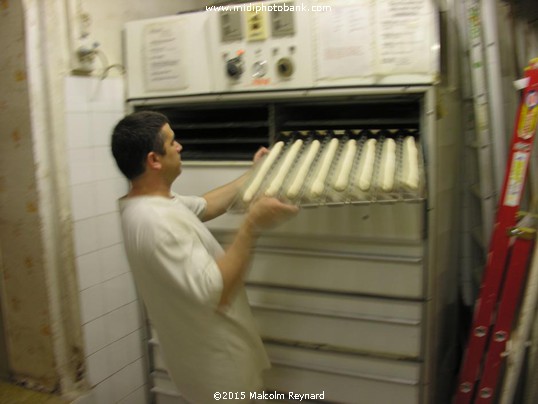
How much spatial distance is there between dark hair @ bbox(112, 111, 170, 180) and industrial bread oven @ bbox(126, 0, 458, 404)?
0.29m

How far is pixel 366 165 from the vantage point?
3.99 feet

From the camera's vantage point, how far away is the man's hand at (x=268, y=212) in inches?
44.3

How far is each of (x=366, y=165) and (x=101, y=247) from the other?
1041 mm

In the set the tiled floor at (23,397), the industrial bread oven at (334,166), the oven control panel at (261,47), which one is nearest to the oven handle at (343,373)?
the industrial bread oven at (334,166)

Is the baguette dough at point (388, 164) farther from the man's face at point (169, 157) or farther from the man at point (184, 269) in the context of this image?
the man's face at point (169, 157)

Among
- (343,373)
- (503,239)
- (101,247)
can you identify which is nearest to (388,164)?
(503,239)

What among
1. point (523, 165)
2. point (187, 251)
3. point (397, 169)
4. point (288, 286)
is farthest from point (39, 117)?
point (523, 165)

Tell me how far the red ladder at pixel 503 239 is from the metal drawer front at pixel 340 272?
0.27 m

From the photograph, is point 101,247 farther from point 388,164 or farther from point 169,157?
point 388,164

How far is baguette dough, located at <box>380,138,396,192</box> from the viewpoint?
1128mm

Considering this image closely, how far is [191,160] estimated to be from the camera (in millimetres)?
1666

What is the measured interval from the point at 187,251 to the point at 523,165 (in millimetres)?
1029

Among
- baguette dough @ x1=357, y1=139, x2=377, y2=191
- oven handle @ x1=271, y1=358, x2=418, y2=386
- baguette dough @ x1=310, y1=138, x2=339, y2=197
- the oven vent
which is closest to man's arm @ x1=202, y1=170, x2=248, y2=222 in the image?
the oven vent

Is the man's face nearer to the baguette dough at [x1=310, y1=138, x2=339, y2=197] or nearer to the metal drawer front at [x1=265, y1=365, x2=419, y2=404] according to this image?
the baguette dough at [x1=310, y1=138, x2=339, y2=197]
